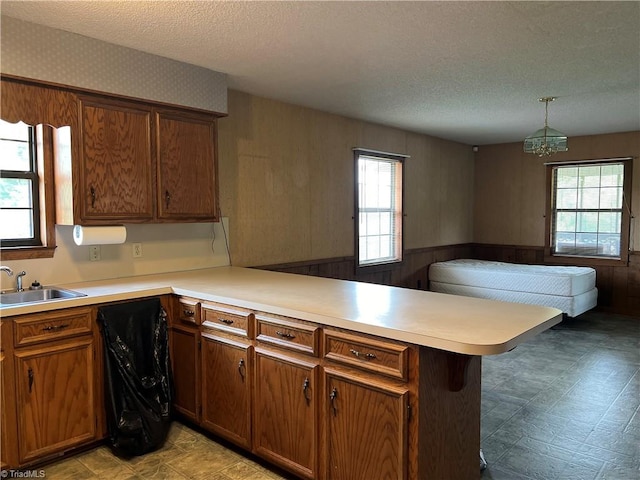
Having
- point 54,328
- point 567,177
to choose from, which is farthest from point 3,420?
point 567,177

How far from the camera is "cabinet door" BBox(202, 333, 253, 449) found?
2.55 m

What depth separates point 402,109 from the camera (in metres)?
4.81

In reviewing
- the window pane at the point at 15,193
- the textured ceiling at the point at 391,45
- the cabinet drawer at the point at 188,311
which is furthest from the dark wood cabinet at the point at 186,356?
the textured ceiling at the point at 391,45

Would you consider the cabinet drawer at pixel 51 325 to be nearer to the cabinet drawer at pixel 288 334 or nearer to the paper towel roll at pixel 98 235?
the paper towel roll at pixel 98 235

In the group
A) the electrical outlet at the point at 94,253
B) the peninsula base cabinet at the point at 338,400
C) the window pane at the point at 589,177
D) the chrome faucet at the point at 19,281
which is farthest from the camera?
the window pane at the point at 589,177

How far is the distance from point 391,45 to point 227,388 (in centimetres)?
228

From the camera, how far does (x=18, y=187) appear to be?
2.89 meters

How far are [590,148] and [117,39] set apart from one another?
6047mm

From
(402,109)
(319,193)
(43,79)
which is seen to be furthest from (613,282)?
(43,79)

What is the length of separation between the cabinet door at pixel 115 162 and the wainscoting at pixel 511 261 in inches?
92.4

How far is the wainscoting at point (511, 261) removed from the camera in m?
5.31

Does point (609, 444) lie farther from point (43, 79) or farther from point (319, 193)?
point (43, 79)

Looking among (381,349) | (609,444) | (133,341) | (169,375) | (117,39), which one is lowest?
(609,444)

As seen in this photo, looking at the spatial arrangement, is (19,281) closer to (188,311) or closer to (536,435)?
(188,311)
